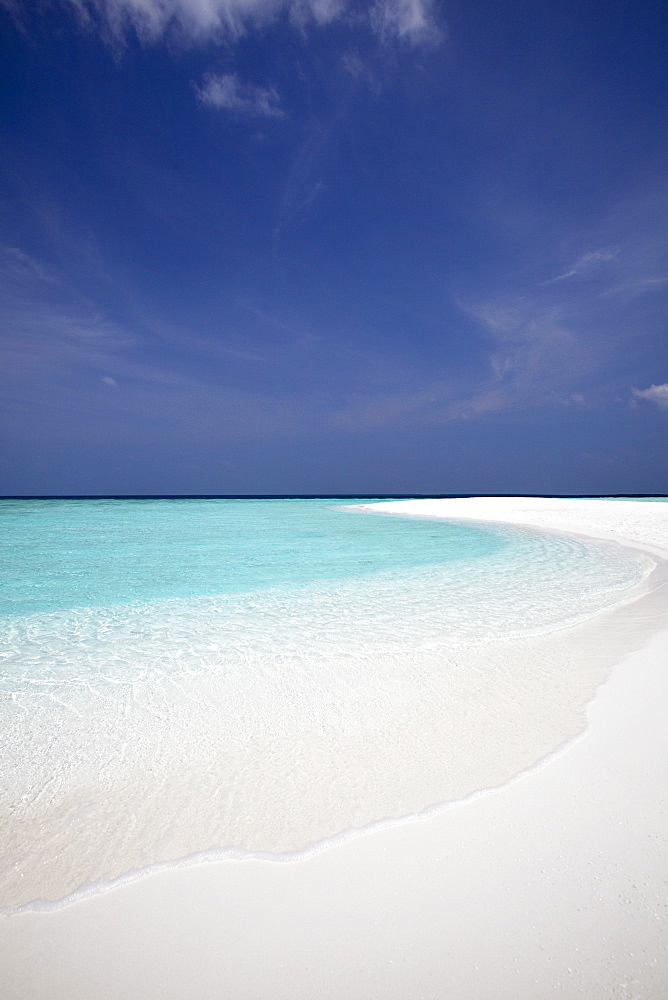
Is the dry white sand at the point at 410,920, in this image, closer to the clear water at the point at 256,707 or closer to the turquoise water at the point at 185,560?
the clear water at the point at 256,707

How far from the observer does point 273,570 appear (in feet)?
32.1

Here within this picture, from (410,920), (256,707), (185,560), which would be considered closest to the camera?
(410,920)

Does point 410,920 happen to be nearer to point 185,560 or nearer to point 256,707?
point 256,707

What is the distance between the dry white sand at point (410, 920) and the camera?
1.54m

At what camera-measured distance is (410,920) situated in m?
1.73

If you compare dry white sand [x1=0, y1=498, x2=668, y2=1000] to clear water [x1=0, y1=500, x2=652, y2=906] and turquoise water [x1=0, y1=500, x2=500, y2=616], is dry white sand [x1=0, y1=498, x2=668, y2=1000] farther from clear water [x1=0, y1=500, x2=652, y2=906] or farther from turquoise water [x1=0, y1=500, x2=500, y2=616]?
turquoise water [x1=0, y1=500, x2=500, y2=616]

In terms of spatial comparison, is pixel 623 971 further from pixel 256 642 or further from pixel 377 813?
pixel 256 642

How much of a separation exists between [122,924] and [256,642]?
3.38 metres

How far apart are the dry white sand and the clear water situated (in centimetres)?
21

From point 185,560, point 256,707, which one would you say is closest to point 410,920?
point 256,707

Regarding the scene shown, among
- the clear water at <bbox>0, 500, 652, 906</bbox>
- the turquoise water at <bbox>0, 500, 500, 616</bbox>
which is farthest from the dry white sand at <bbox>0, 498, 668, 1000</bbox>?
the turquoise water at <bbox>0, 500, 500, 616</bbox>

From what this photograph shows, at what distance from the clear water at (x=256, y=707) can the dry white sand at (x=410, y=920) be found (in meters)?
0.21

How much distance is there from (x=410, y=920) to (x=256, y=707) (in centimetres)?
214

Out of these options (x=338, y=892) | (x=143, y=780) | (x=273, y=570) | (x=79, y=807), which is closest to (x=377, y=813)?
(x=338, y=892)
